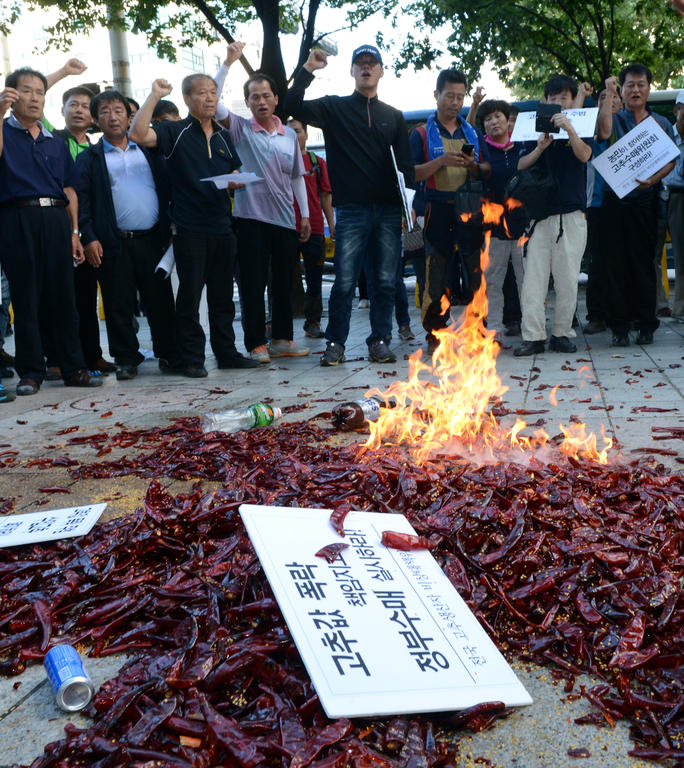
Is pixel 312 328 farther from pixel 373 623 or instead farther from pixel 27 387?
pixel 373 623

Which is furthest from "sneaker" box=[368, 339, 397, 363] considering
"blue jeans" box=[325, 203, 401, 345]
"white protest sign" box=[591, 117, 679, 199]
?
"white protest sign" box=[591, 117, 679, 199]

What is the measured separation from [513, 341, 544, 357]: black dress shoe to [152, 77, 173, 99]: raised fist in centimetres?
432

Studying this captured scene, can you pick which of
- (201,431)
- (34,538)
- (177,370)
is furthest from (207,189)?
(34,538)

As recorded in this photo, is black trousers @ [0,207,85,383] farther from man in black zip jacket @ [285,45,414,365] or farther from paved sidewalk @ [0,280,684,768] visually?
man in black zip jacket @ [285,45,414,365]

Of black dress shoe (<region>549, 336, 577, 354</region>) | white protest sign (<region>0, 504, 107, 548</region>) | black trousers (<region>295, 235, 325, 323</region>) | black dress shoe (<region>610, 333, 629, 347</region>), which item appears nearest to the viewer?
white protest sign (<region>0, 504, 107, 548</region>)

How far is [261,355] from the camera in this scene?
8500mm

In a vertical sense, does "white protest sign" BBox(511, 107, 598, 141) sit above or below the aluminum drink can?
above

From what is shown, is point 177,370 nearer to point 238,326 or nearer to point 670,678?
point 238,326

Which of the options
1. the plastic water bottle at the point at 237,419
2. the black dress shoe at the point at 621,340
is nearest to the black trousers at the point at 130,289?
the plastic water bottle at the point at 237,419

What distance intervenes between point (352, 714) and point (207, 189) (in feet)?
20.9

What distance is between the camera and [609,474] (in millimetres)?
3742

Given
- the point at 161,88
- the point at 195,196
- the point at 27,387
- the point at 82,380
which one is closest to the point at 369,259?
the point at 195,196

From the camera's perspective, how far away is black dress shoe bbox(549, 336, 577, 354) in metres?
8.17

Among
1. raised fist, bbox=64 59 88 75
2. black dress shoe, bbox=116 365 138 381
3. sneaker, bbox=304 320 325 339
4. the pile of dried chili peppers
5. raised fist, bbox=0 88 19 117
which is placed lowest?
sneaker, bbox=304 320 325 339
